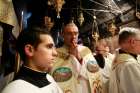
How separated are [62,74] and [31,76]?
1.28 m

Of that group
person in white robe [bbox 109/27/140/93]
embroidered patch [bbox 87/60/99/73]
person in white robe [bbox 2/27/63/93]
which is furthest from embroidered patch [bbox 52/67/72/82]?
person in white robe [bbox 2/27/63/93]

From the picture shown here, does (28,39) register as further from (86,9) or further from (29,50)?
(86,9)

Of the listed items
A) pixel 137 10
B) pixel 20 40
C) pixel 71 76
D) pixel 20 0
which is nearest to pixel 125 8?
pixel 137 10

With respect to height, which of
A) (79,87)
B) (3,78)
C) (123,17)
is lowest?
(79,87)

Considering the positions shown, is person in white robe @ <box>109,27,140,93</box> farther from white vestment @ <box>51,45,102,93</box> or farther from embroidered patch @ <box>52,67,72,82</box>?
embroidered patch @ <box>52,67,72,82</box>

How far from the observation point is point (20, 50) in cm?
277

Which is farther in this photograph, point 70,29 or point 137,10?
point 137,10

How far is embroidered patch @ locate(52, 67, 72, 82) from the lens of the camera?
12.7 feet

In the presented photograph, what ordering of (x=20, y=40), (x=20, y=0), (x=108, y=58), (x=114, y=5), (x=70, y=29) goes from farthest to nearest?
(x=114, y=5) → (x=20, y=0) → (x=108, y=58) → (x=70, y=29) → (x=20, y=40)

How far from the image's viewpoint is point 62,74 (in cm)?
391

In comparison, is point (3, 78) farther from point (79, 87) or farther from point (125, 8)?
point (125, 8)

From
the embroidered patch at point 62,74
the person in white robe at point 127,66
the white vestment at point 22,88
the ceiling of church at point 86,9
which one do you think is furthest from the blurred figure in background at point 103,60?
the white vestment at point 22,88

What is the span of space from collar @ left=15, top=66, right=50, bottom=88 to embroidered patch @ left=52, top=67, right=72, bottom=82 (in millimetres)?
1155

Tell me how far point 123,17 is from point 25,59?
3.67 m
